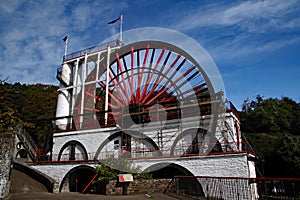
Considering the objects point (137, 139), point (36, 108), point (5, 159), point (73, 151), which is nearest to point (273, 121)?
point (137, 139)

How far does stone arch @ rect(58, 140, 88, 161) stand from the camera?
17.3 m

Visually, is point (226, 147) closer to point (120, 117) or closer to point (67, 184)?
point (120, 117)

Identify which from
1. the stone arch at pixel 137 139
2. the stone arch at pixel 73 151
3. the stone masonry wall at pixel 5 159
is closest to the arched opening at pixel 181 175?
the stone arch at pixel 137 139

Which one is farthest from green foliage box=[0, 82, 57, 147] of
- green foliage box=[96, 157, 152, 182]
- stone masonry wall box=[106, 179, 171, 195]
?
stone masonry wall box=[106, 179, 171, 195]

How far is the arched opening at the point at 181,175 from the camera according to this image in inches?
365

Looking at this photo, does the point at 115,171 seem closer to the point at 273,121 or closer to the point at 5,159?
the point at 5,159

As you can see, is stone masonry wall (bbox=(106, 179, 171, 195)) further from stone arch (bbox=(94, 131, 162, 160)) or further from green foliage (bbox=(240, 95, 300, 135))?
green foliage (bbox=(240, 95, 300, 135))

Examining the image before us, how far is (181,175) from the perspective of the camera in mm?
13414

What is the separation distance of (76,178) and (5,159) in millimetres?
9510

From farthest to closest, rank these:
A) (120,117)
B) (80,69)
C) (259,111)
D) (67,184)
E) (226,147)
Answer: (259,111), (80,69), (120,117), (67,184), (226,147)

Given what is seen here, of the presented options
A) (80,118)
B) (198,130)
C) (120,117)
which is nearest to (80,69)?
(80,118)

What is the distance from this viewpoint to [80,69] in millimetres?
22922

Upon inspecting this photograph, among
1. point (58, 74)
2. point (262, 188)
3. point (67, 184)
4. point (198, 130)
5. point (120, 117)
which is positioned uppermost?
point (58, 74)

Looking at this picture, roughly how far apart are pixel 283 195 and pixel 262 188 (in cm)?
65
